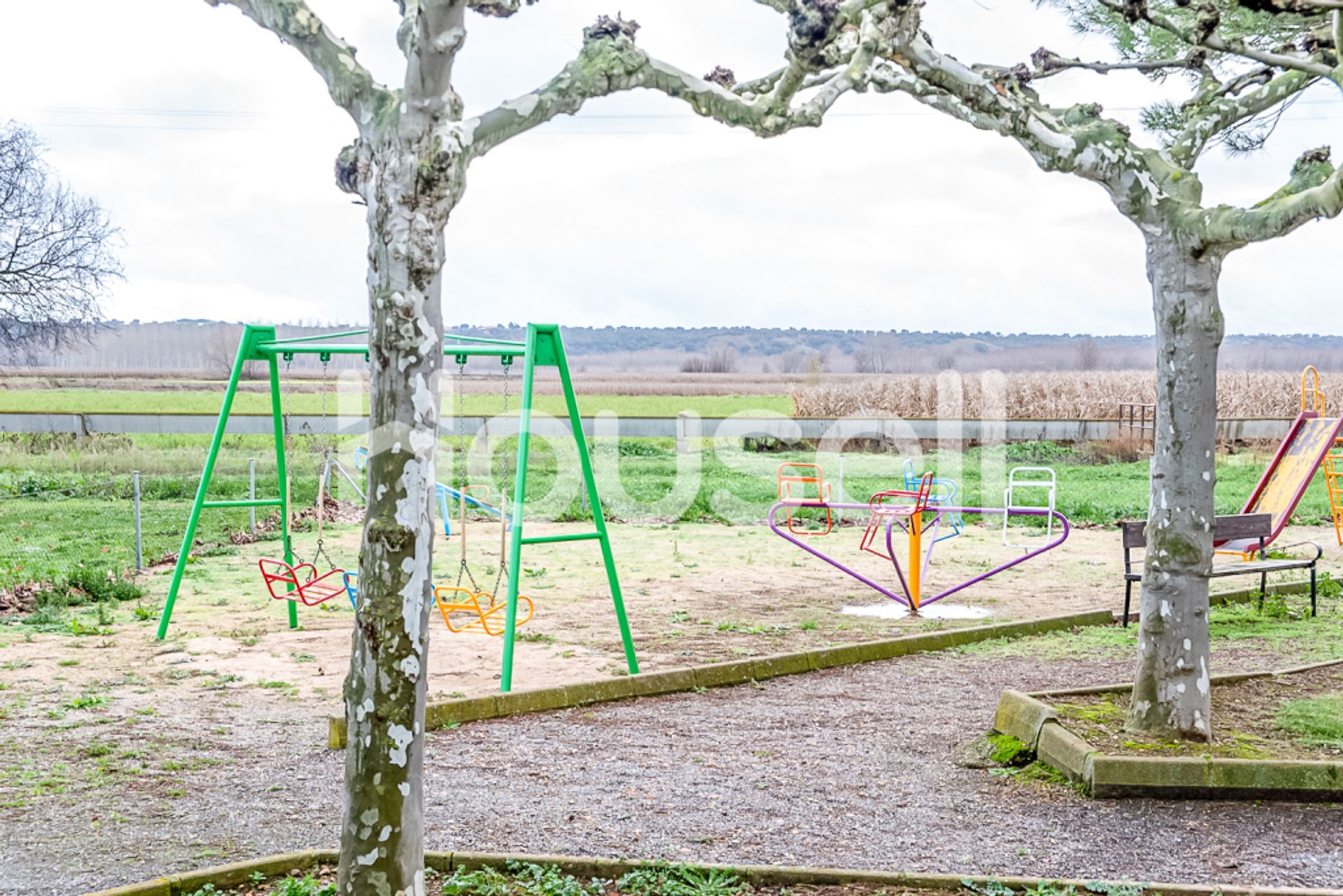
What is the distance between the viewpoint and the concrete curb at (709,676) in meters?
5.86

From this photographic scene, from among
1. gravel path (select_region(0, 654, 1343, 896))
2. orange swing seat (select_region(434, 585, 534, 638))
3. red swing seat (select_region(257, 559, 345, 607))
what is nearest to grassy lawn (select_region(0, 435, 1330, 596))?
red swing seat (select_region(257, 559, 345, 607))

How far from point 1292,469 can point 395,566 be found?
32.1 feet

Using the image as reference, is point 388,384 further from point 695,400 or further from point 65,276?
point 695,400

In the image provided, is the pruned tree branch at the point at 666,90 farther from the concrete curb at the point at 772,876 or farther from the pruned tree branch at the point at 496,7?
the concrete curb at the point at 772,876

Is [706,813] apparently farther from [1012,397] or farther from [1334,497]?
[1012,397]

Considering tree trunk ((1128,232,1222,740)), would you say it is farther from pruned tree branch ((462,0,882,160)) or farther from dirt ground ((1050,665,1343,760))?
pruned tree branch ((462,0,882,160))

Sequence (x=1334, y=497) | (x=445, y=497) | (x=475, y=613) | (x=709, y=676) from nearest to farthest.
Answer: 1. (x=709, y=676)
2. (x=475, y=613)
3. (x=445, y=497)
4. (x=1334, y=497)

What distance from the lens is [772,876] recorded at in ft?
12.0

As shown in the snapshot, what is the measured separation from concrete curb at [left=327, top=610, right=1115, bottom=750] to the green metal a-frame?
25 centimetres

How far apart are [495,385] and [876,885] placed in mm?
46188

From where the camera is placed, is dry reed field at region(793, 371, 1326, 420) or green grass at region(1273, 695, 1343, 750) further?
dry reed field at region(793, 371, 1326, 420)

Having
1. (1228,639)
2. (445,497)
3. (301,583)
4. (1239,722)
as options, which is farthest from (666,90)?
(445,497)

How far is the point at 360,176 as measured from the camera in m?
3.12

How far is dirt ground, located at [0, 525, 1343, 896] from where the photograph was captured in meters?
4.04
